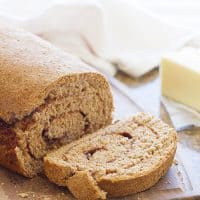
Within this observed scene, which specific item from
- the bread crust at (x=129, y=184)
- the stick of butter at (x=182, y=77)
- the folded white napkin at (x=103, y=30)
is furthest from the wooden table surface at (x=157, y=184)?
the folded white napkin at (x=103, y=30)

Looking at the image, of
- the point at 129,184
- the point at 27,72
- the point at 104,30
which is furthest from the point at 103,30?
the point at 129,184

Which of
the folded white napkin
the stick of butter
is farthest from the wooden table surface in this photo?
the folded white napkin

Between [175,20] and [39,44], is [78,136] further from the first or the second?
[175,20]

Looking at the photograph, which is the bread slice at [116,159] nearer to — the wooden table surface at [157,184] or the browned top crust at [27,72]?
the wooden table surface at [157,184]

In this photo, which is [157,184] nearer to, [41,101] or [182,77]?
[41,101]

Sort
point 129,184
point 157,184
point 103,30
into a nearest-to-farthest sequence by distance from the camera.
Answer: point 129,184
point 157,184
point 103,30

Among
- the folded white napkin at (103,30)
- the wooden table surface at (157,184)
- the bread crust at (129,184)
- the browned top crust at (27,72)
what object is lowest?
the wooden table surface at (157,184)

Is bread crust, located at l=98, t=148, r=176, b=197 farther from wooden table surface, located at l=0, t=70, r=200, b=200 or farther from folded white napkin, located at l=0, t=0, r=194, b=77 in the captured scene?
folded white napkin, located at l=0, t=0, r=194, b=77
